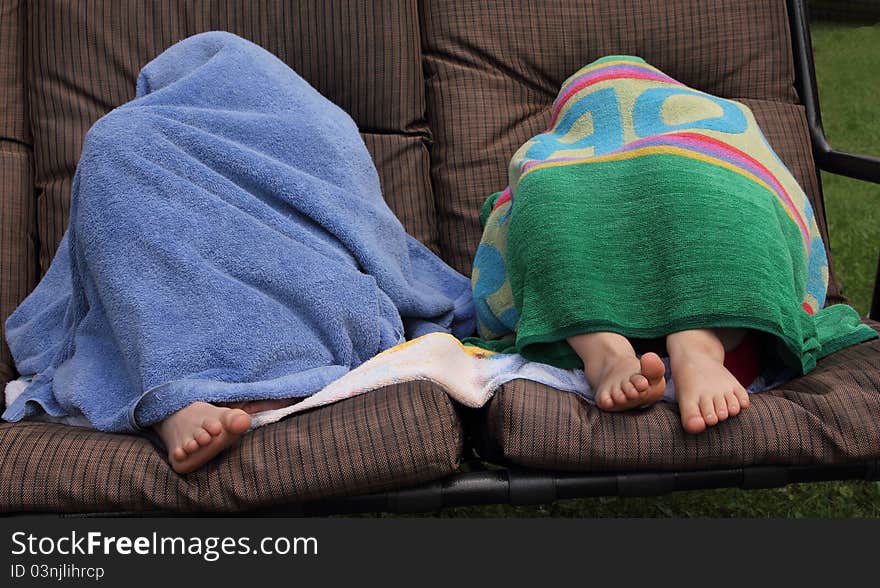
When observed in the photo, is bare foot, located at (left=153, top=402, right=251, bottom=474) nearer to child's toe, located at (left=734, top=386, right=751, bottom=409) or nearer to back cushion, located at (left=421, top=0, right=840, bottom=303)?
child's toe, located at (left=734, top=386, right=751, bottom=409)

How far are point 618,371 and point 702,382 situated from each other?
0.40ft

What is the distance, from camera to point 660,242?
1471 millimetres

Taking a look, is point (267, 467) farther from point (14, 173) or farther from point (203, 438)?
point (14, 173)

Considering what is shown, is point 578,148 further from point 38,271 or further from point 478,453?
point 38,271

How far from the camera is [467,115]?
82.0 inches

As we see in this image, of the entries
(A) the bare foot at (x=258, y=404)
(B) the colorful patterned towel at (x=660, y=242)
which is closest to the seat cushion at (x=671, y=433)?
(B) the colorful patterned towel at (x=660, y=242)

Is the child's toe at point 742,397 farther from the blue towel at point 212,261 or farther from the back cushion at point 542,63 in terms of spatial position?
the back cushion at point 542,63

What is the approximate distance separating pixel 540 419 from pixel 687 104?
2.40 feet

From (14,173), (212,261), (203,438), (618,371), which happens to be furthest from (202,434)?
(14,173)

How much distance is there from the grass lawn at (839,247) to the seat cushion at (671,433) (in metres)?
0.79

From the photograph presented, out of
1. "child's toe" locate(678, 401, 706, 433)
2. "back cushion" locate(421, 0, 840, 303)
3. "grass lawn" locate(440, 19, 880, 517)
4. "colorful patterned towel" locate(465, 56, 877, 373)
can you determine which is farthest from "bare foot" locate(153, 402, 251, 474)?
"grass lawn" locate(440, 19, 880, 517)

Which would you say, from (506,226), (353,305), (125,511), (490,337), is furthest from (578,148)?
(125,511)

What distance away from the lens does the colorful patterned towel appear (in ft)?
4.66

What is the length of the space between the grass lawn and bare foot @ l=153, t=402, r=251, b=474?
1037 mm
